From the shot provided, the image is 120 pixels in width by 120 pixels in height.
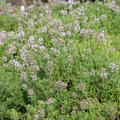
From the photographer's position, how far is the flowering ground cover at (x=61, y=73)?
4359 millimetres

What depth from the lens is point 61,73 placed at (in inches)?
197

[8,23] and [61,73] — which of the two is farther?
[8,23]

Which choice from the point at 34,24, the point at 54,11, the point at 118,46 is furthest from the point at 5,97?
the point at 54,11

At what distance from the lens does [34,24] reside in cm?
704

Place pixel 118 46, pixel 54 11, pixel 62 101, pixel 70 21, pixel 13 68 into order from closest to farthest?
pixel 62 101, pixel 13 68, pixel 118 46, pixel 70 21, pixel 54 11

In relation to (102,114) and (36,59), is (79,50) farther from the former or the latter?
(102,114)

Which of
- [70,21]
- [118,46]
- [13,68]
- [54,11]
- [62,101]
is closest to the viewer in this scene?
[62,101]

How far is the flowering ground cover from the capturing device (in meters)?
4.36

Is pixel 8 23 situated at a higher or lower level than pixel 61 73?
lower

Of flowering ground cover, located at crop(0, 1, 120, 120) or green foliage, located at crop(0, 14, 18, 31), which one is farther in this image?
green foliage, located at crop(0, 14, 18, 31)

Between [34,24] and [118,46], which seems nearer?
[118,46]

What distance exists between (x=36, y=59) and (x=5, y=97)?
835mm

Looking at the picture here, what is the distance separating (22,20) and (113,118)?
11.9ft

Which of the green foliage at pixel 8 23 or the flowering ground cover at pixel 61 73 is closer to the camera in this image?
the flowering ground cover at pixel 61 73
